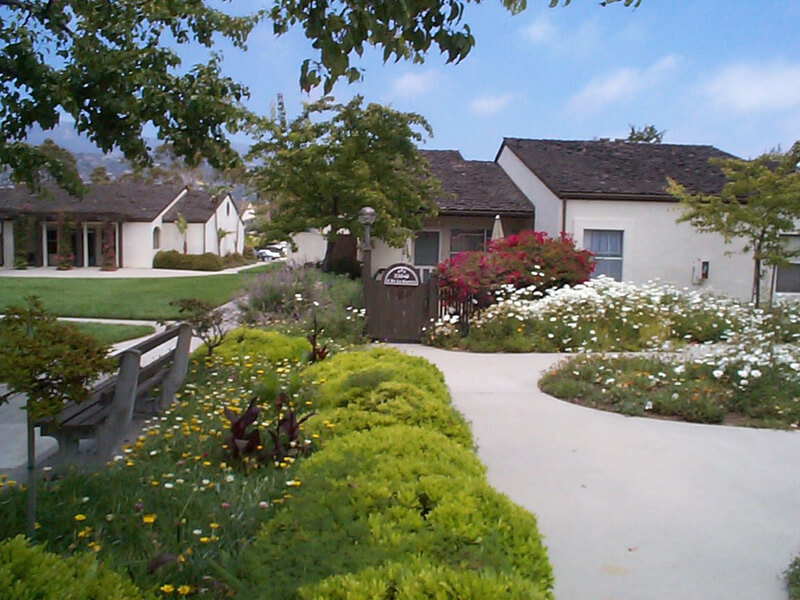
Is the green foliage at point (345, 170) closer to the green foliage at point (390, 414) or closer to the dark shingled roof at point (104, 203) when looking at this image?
the green foliage at point (390, 414)

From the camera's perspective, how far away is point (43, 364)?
3.42 meters

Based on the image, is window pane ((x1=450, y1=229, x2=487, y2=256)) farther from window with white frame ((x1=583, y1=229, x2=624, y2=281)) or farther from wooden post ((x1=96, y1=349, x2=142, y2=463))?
wooden post ((x1=96, y1=349, x2=142, y2=463))

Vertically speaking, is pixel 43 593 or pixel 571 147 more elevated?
pixel 571 147

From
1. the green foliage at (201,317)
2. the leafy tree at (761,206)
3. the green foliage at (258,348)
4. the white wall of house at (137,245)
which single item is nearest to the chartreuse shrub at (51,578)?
the green foliage at (258,348)

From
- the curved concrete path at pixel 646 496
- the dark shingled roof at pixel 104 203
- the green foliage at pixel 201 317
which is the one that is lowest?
the curved concrete path at pixel 646 496

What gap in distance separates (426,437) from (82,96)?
476 centimetres

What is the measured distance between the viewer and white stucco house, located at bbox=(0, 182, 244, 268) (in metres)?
39.8

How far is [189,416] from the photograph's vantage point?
613 cm

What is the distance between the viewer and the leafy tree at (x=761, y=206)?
51.7 feet

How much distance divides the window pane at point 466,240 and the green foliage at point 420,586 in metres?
19.7

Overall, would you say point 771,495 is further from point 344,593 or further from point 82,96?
point 82,96

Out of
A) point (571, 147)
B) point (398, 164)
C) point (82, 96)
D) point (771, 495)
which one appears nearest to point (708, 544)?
point (771, 495)

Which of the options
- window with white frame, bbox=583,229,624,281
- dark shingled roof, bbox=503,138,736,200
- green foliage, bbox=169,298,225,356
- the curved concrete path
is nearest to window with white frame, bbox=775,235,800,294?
dark shingled roof, bbox=503,138,736,200

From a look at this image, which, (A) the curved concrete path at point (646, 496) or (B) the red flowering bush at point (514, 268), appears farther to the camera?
(B) the red flowering bush at point (514, 268)
